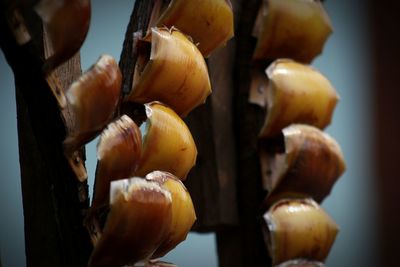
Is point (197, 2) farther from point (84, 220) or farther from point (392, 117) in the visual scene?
point (392, 117)

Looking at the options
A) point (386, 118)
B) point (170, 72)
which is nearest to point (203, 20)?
point (170, 72)

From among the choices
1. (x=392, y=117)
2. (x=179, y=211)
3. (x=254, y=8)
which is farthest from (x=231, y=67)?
(x=392, y=117)

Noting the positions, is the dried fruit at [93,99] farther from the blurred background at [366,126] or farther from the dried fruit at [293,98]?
the blurred background at [366,126]

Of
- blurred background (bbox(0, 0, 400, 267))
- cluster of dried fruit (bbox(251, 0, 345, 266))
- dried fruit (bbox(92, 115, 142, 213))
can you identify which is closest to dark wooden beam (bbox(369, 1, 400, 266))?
blurred background (bbox(0, 0, 400, 267))

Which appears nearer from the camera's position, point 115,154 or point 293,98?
point 115,154

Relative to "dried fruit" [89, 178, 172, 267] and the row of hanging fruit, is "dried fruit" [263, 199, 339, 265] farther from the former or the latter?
"dried fruit" [89, 178, 172, 267]

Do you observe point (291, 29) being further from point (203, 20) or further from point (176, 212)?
point (176, 212)

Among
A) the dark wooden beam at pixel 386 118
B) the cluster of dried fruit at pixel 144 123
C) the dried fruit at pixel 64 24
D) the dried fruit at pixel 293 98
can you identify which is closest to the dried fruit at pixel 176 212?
the cluster of dried fruit at pixel 144 123
